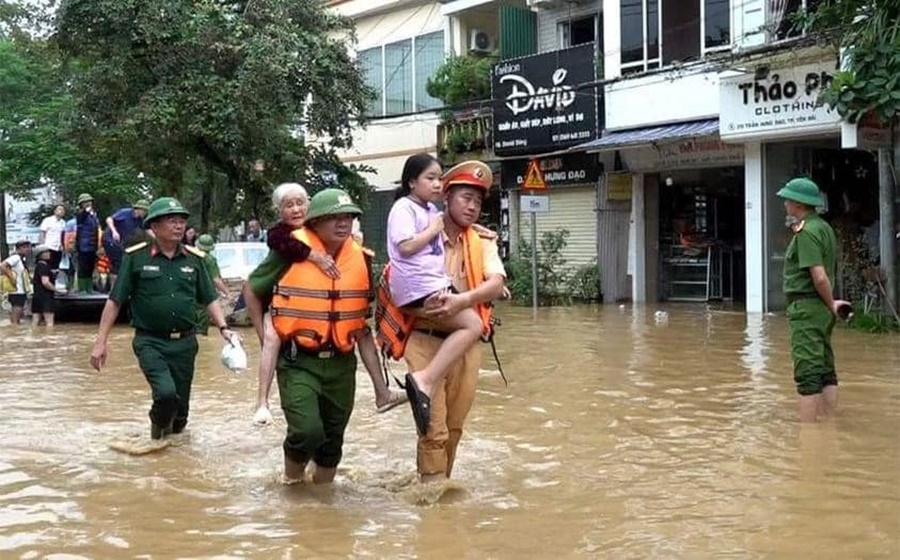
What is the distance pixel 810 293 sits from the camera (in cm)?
756

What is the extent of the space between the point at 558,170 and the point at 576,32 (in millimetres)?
2936

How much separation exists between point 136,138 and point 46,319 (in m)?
3.74

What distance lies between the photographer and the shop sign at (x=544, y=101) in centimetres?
2116

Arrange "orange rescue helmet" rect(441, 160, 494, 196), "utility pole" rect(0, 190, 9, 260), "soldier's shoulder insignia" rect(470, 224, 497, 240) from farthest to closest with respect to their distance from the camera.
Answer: "utility pole" rect(0, 190, 9, 260) < "soldier's shoulder insignia" rect(470, 224, 497, 240) < "orange rescue helmet" rect(441, 160, 494, 196)

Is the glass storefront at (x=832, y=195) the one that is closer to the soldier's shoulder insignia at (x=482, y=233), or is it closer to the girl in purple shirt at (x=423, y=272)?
the soldier's shoulder insignia at (x=482, y=233)

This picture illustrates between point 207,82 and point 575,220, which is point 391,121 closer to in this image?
point 575,220

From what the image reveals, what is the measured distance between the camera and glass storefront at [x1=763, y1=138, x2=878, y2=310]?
17.8m

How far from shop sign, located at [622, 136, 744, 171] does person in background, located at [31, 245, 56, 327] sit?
34.7ft

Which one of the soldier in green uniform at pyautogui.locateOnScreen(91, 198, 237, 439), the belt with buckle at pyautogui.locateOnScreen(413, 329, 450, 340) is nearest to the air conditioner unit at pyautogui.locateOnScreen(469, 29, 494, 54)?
the soldier in green uniform at pyautogui.locateOnScreen(91, 198, 237, 439)

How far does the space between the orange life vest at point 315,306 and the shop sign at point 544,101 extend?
1601 cm

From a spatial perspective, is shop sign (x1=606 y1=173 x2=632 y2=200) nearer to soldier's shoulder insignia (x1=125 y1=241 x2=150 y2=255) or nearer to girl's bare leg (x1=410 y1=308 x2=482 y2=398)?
soldier's shoulder insignia (x1=125 y1=241 x2=150 y2=255)

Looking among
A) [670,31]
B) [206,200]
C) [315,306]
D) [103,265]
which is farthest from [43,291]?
[315,306]

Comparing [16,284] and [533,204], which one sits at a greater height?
[533,204]

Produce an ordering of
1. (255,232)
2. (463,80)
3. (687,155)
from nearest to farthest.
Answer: (687,155), (255,232), (463,80)
